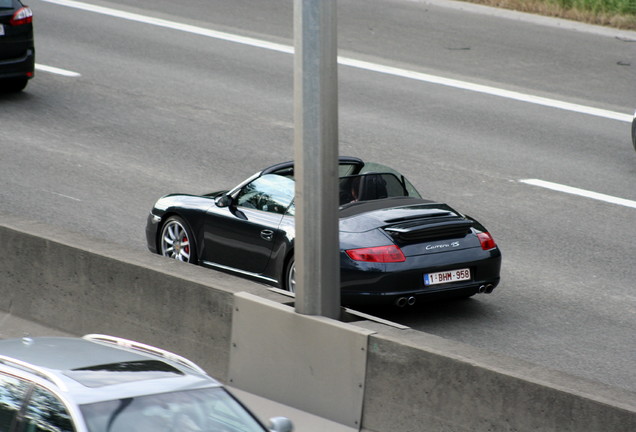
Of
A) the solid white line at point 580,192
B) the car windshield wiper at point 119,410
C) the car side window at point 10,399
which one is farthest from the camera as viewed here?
the solid white line at point 580,192

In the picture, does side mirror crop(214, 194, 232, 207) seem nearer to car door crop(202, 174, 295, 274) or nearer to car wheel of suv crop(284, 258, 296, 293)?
car door crop(202, 174, 295, 274)

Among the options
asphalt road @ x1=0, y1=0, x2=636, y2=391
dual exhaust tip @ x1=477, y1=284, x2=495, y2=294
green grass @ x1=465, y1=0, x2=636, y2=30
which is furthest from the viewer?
green grass @ x1=465, y1=0, x2=636, y2=30

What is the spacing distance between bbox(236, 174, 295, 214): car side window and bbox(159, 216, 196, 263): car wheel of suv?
78cm

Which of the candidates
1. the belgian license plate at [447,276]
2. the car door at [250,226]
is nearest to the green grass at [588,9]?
the car door at [250,226]

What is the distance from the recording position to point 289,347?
8305mm

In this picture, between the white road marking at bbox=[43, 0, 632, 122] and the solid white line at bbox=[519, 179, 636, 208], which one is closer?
the solid white line at bbox=[519, 179, 636, 208]

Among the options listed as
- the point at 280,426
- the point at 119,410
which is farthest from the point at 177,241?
the point at 119,410

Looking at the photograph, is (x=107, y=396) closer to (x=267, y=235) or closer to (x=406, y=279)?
(x=406, y=279)

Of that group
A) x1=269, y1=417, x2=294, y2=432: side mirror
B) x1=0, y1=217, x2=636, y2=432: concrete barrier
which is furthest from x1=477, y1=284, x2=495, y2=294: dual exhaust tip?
x1=269, y1=417, x2=294, y2=432: side mirror

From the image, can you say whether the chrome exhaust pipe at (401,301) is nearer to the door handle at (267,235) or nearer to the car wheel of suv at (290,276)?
the car wheel of suv at (290,276)

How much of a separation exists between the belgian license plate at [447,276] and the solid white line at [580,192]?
4871 millimetres

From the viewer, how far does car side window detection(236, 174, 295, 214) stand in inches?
433

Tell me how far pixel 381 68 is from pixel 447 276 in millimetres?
11293

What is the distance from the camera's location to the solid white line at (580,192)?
47.9 ft
